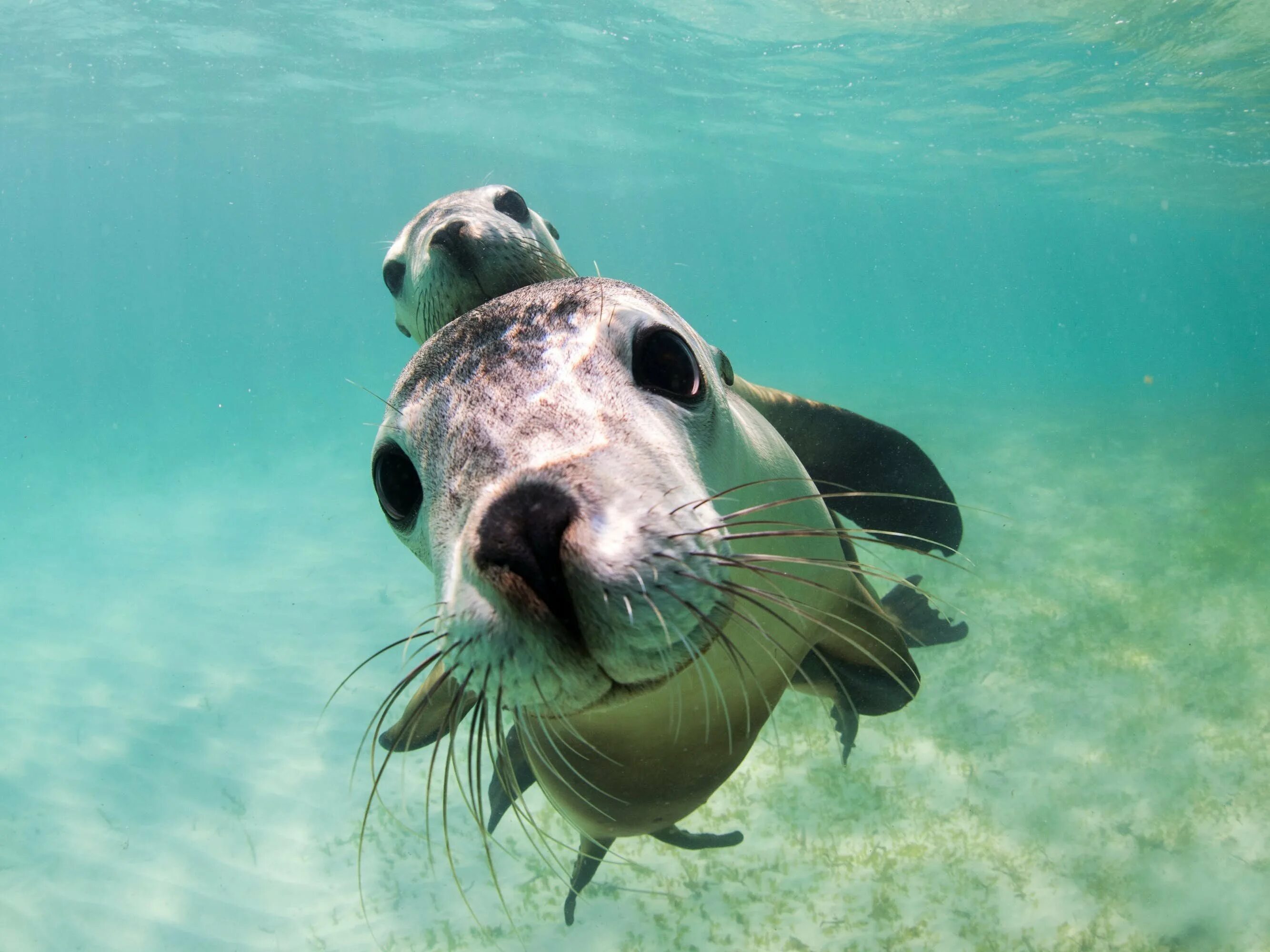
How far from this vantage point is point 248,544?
1380 centimetres

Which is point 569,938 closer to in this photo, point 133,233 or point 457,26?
point 457,26

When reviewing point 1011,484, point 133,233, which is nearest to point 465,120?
point 1011,484

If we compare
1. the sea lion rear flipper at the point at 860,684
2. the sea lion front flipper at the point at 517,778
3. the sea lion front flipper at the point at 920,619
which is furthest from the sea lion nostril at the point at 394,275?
the sea lion front flipper at the point at 920,619

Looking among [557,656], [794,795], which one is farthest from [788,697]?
[557,656]

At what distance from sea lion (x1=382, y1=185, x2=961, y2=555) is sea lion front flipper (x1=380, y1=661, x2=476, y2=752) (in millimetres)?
1073

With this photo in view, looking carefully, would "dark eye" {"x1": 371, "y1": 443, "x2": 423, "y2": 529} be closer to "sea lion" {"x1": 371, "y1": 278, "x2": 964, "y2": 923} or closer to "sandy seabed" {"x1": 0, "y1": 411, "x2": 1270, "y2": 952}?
"sea lion" {"x1": 371, "y1": 278, "x2": 964, "y2": 923}

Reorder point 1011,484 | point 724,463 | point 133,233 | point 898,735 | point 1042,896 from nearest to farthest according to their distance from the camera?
1. point 724,463
2. point 1042,896
3. point 898,735
4. point 1011,484
5. point 133,233

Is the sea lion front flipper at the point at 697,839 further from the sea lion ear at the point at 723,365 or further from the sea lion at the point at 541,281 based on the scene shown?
the sea lion ear at the point at 723,365

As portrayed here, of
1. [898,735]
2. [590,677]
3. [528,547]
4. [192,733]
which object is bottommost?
[192,733]

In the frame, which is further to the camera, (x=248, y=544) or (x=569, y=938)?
(x=248, y=544)

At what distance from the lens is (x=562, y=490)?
44.0 inches

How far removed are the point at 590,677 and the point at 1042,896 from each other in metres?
4.62

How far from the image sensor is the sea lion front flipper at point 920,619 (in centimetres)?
350

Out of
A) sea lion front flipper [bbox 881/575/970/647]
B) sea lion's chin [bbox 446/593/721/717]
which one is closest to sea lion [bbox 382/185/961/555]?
sea lion front flipper [bbox 881/575/970/647]
